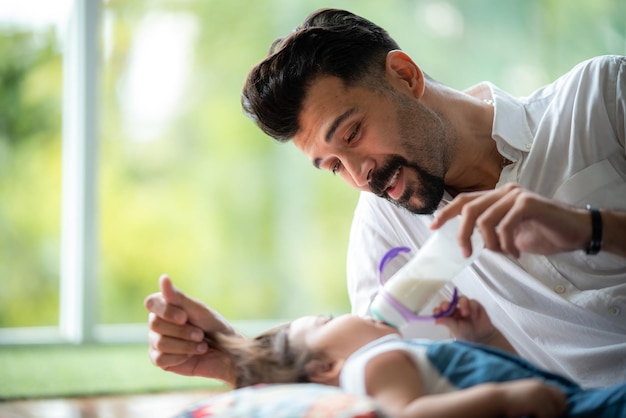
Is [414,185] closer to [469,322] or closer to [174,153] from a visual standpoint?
[469,322]

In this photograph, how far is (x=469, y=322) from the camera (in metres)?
1.64

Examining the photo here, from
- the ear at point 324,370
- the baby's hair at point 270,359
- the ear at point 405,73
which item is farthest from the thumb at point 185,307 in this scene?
the ear at point 405,73

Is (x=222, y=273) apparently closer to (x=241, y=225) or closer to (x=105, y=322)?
(x=241, y=225)

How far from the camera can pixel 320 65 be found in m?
1.96

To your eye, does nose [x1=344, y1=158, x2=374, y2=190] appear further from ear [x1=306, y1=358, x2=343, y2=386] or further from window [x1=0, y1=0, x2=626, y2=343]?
window [x1=0, y1=0, x2=626, y2=343]

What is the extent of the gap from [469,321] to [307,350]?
35 centimetres

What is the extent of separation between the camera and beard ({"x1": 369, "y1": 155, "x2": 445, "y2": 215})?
6.25ft

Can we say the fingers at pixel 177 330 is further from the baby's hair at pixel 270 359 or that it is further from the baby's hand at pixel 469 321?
the baby's hand at pixel 469 321

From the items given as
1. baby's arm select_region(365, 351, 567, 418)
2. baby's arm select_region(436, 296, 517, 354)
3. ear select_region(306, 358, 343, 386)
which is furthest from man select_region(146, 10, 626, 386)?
baby's arm select_region(365, 351, 567, 418)

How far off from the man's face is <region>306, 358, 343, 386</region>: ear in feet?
1.82

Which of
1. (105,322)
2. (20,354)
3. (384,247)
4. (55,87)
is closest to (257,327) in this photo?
(105,322)

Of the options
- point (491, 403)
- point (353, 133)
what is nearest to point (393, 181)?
point (353, 133)

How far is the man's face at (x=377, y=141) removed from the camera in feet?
6.20

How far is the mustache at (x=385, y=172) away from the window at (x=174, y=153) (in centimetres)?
236
